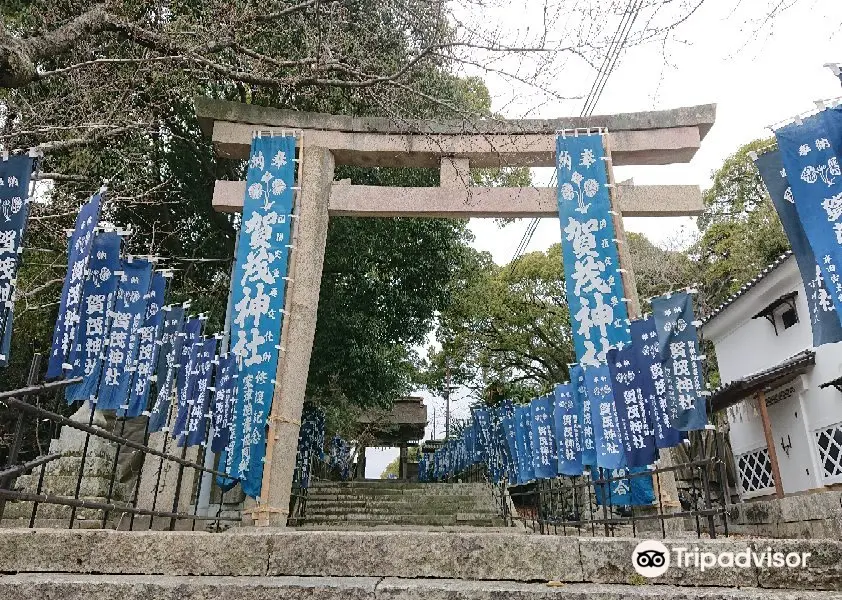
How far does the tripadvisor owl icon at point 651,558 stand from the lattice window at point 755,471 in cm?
1282

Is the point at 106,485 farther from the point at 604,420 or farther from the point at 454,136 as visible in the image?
the point at 454,136

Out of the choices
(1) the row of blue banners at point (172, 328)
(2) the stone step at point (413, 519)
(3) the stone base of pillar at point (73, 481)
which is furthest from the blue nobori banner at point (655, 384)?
(2) the stone step at point (413, 519)

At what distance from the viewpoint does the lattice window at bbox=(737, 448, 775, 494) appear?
14.1 m

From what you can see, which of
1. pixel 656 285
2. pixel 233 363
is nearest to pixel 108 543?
pixel 233 363

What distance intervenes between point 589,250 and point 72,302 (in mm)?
7109

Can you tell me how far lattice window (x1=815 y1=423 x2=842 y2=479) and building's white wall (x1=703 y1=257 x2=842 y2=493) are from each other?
0.12 m

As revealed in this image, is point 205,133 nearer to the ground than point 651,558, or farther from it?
farther from it

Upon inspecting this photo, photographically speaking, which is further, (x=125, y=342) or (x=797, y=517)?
(x=797, y=517)

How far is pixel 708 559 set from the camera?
290cm

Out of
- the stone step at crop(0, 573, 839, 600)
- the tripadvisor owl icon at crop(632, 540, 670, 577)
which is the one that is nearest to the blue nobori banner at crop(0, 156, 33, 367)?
the stone step at crop(0, 573, 839, 600)

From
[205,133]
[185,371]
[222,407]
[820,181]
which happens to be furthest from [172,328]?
[820,181]

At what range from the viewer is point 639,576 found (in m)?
2.91

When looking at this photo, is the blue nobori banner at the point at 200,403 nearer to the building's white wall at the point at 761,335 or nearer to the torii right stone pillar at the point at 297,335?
the torii right stone pillar at the point at 297,335

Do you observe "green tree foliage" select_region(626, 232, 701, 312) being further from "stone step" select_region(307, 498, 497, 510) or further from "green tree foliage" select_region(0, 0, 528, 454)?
"stone step" select_region(307, 498, 497, 510)
